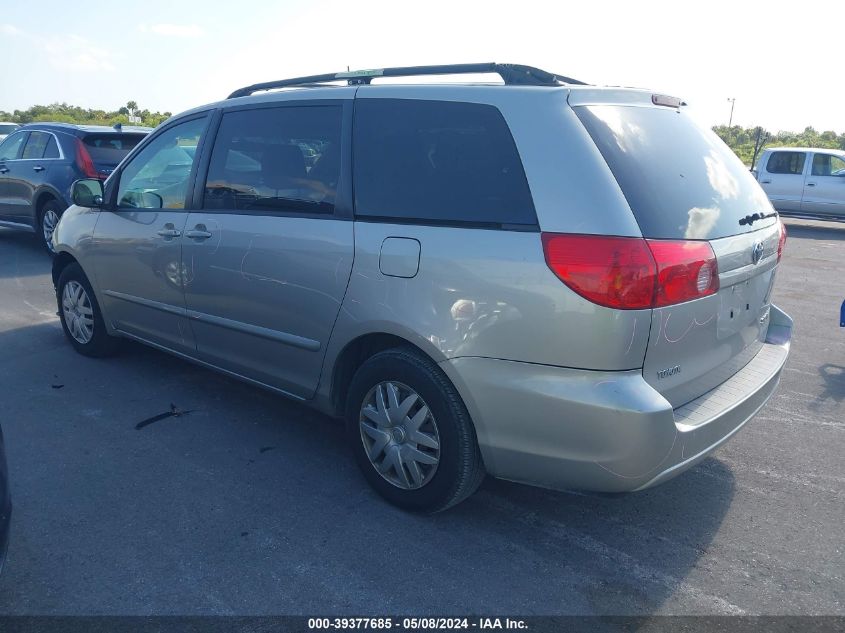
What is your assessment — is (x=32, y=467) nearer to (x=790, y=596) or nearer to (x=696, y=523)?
(x=696, y=523)

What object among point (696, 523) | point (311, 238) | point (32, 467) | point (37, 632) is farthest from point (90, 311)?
point (696, 523)

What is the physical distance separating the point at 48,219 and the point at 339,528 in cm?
850

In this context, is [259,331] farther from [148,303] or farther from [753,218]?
[753,218]

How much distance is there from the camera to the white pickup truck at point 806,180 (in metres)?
16.0

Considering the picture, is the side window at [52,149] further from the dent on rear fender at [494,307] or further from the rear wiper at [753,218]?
the rear wiper at [753,218]

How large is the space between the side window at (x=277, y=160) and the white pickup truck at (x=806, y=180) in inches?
588

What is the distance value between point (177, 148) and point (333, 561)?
2963mm

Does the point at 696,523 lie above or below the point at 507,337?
below

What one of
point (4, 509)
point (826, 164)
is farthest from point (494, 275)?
point (826, 164)

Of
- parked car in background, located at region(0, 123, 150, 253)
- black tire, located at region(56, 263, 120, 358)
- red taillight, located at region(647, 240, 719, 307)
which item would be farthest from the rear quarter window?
red taillight, located at region(647, 240, 719, 307)

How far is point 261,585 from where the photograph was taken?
9.27ft

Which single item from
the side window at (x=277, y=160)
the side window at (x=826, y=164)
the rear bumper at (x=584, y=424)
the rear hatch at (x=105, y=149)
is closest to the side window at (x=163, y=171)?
the side window at (x=277, y=160)

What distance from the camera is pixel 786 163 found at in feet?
55.4

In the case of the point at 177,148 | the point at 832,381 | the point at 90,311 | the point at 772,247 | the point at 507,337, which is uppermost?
the point at 177,148
